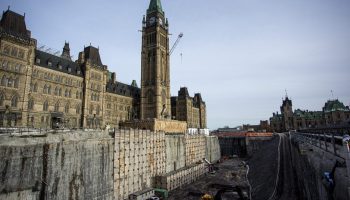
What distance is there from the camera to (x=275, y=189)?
35.7ft

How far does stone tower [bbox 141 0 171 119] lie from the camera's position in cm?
8869

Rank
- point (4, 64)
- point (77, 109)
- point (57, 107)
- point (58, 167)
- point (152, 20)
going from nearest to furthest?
1. point (58, 167)
2. point (4, 64)
3. point (57, 107)
4. point (77, 109)
5. point (152, 20)

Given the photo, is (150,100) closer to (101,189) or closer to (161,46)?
(161,46)

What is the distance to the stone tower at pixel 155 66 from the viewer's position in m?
88.7

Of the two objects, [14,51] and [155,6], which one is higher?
[155,6]

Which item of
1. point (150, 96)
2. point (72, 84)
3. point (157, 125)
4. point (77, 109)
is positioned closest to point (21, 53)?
point (72, 84)

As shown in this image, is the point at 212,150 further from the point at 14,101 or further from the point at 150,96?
the point at 14,101

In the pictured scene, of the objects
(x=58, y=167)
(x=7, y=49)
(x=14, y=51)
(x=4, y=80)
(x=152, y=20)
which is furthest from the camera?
(x=152, y=20)

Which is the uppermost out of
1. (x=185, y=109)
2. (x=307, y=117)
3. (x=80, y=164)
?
(x=185, y=109)

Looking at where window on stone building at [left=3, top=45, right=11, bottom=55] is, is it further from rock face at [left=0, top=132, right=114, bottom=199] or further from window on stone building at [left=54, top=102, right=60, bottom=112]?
rock face at [left=0, top=132, right=114, bottom=199]

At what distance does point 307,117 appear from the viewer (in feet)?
445

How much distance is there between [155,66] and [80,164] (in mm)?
67523

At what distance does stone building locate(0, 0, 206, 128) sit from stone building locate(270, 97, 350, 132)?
87149 mm

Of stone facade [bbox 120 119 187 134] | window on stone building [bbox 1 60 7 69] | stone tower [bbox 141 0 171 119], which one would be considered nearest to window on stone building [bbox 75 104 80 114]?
stone facade [bbox 120 119 187 134]
